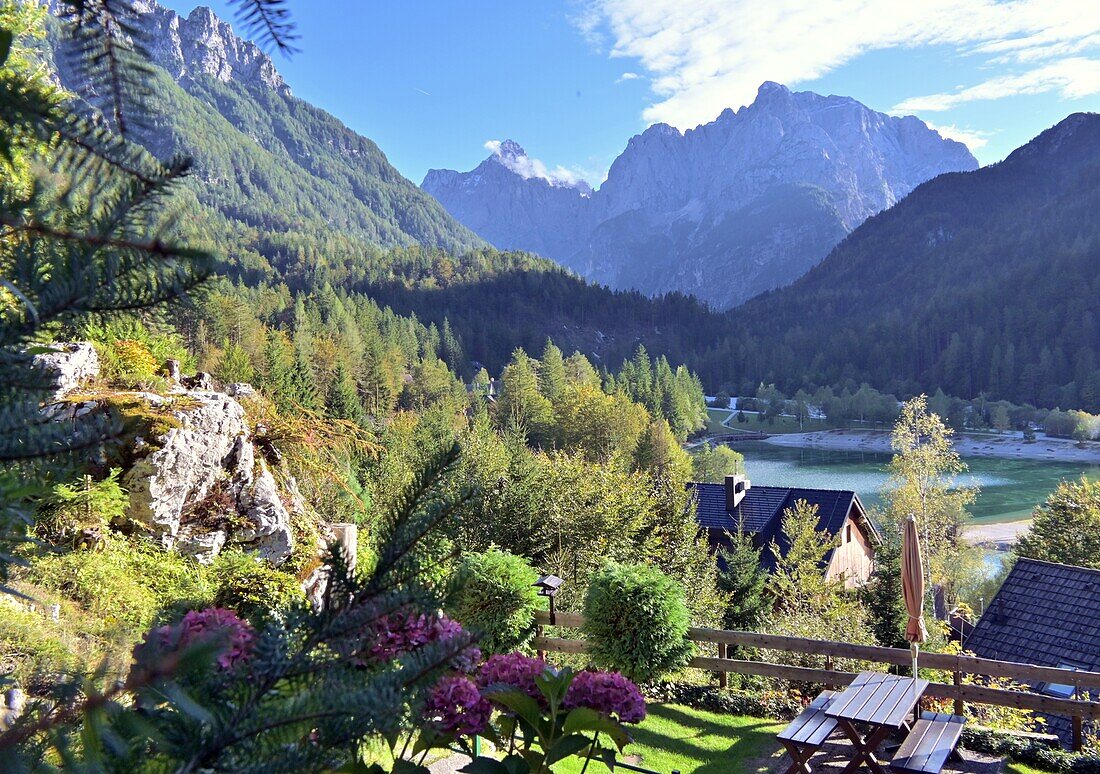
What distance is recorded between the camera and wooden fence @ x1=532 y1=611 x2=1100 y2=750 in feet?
19.9

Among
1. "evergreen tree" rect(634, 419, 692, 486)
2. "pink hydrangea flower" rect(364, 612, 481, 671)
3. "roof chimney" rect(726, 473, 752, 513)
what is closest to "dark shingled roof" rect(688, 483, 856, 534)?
"roof chimney" rect(726, 473, 752, 513)

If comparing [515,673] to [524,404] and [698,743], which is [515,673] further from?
[524,404]

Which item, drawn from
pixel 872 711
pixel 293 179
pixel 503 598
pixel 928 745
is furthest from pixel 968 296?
pixel 293 179

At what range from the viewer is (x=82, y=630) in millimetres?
4918

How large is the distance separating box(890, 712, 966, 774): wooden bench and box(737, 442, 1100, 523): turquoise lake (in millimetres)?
35346

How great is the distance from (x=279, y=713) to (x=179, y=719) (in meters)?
0.10

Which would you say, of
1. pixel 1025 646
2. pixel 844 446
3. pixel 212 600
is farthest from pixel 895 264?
pixel 212 600

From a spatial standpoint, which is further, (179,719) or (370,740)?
(370,740)

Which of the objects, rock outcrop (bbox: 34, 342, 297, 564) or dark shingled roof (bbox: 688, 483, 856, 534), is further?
dark shingled roof (bbox: 688, 483, 856, 534)

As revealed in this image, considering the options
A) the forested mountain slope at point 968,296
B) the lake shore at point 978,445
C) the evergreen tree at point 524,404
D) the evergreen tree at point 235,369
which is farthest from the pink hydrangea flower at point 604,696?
the forested mountain slope at point 968,296

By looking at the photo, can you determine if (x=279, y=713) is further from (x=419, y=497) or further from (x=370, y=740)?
(x=419, y=497)

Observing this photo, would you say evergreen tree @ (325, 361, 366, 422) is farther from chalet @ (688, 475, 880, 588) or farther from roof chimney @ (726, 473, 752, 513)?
roof chimney @ (726, 473, 752, 513)

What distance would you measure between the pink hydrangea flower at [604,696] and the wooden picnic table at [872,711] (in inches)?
114

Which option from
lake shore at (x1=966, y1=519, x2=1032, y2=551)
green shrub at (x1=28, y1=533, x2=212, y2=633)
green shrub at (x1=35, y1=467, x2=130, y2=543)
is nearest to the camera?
green shrub at (x1=28, y1=533, x2=212, y2=633)
